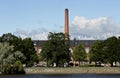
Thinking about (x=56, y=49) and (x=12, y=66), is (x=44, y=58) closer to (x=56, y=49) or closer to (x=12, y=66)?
(x=56, y=49)

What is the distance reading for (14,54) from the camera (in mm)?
102562

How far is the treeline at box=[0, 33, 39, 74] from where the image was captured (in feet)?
310

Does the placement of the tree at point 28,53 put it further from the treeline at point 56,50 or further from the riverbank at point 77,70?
the riverbank at point 77,70

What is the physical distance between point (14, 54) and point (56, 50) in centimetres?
1669

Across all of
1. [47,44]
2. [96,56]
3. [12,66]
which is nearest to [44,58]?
[47,44]

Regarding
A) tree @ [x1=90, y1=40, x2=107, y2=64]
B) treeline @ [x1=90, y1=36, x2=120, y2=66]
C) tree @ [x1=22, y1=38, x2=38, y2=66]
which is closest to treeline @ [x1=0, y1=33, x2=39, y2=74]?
tree @ [x1=22, y1=38, x2=38, y2=66]

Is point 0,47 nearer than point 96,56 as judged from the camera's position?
Yes

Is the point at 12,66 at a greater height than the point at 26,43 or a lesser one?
lesser

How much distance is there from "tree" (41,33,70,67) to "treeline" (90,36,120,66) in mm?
10034

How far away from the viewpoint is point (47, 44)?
116062 millimetres

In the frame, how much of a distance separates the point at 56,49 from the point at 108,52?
1525 centimetres

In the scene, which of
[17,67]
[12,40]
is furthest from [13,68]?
[12,40]

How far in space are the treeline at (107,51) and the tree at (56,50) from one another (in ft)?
32.9

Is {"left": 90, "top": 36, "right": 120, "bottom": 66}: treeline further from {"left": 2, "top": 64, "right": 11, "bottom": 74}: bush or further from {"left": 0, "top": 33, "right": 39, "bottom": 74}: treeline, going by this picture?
{"left": 2, "top": 64, "right": 11, "bottom": 74}: bush
